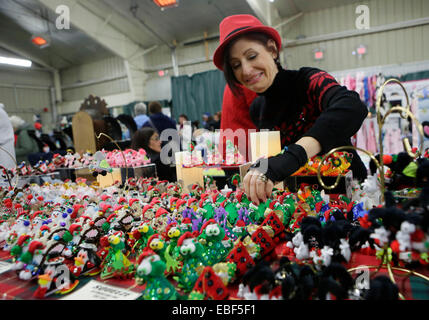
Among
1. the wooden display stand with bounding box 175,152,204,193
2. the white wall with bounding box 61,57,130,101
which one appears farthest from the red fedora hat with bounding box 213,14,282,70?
the white wall with bounding box 61,57,130,101

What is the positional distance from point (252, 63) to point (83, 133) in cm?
157

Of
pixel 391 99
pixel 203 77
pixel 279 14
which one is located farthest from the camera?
pixel 203 77

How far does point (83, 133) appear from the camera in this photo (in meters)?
2.33

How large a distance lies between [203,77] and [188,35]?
4.13ft

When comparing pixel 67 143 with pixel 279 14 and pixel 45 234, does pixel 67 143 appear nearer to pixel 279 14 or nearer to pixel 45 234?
pixel 45 234

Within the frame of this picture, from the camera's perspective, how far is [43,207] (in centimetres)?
165

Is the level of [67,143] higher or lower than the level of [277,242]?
higher

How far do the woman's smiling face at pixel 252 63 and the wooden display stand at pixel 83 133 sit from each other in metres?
1.28

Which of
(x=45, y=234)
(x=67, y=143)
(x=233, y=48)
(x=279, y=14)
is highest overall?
(x=279, y=14)

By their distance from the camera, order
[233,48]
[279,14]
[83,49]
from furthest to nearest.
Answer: [83,49] → [279,14] → [233,48]

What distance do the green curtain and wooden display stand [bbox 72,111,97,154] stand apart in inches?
246

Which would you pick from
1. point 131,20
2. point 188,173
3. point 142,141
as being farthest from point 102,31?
point 188,173

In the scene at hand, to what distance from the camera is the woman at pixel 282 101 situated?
0.94m
